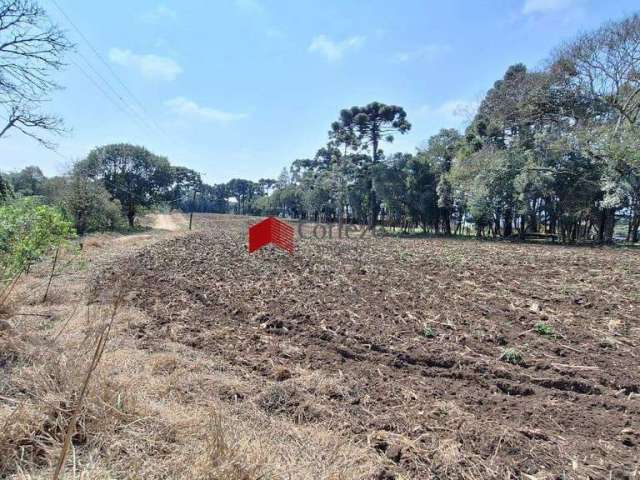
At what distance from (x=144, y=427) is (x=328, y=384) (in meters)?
1.63

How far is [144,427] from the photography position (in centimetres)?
205

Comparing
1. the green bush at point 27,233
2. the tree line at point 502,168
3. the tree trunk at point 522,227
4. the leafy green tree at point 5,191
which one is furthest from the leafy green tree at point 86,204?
the tree trunk at point 522,227

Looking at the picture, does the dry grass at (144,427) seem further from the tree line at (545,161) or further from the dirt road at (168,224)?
the dirt road at (168,224)

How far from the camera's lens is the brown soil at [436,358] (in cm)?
231

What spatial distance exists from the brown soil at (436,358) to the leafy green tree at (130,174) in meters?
28.5

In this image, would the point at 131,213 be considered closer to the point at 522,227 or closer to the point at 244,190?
the point at 522,227

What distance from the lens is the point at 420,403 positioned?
111 inches

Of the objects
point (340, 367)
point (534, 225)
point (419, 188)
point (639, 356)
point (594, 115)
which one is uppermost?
point (594, 115)

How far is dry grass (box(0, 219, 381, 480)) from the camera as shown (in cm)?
171

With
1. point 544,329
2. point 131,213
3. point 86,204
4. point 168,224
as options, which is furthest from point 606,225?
point 168,224

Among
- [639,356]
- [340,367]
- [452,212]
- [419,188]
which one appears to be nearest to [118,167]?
[419,188]

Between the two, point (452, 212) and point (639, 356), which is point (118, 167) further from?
point (639, 356)

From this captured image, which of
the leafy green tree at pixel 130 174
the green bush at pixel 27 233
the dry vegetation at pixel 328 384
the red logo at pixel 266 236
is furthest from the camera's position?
Answer: the leafy green tree at pixel 130 174

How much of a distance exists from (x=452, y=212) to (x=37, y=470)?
101 feet
